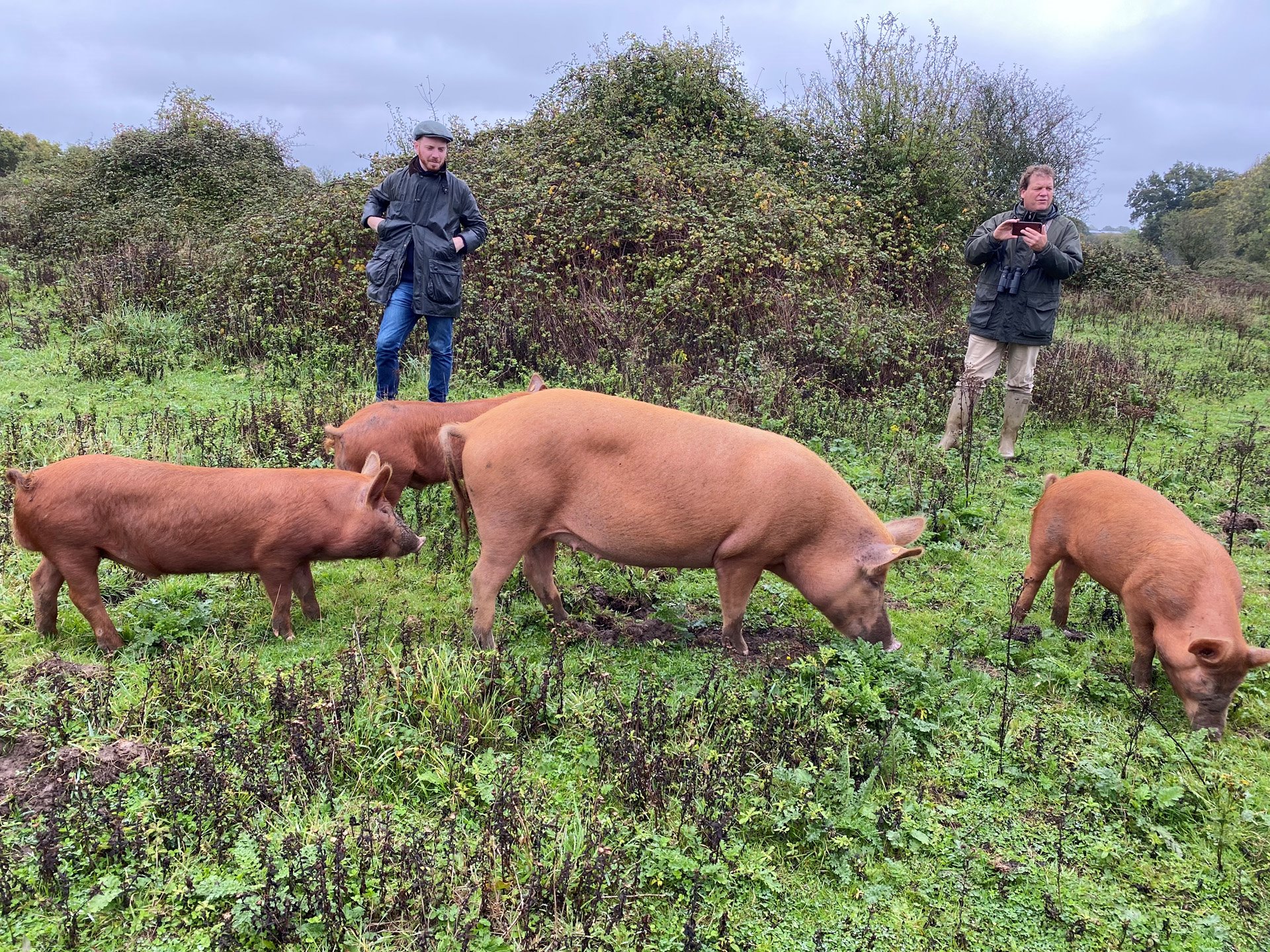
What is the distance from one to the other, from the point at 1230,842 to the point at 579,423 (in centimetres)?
353

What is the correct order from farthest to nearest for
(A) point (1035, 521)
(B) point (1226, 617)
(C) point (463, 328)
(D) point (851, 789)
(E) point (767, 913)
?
(C) point (463, 328), (A) point (1035, 521), (B) point (1226, 617), (D) point (851, 789), (E) point (767, 913)

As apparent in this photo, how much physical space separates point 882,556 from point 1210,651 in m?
1.62

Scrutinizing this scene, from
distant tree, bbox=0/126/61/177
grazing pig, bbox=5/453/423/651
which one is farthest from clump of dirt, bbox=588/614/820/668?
distant tree, bbox=0/126/61/177

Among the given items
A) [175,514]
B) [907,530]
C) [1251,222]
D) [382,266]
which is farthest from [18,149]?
[1251,222]

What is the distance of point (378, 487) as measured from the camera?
479 cm

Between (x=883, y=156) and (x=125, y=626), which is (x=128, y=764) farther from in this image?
(x=883, y=156)

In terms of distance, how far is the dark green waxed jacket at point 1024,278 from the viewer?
7809mm

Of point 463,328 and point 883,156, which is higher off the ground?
point 883,156

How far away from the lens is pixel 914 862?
3389 millimetres

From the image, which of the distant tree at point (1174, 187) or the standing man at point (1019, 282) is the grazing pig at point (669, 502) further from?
the distant tree at point (1174, 187)

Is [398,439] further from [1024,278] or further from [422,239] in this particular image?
[1024,278]

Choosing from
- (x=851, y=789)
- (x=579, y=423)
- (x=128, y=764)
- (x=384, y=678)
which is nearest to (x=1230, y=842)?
(x=851, y=789)

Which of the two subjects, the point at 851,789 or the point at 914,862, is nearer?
the point at 914,862

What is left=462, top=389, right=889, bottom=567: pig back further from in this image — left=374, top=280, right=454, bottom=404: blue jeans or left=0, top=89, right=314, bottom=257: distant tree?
left=0, top=89, right=314, bottom=257: distant tree
